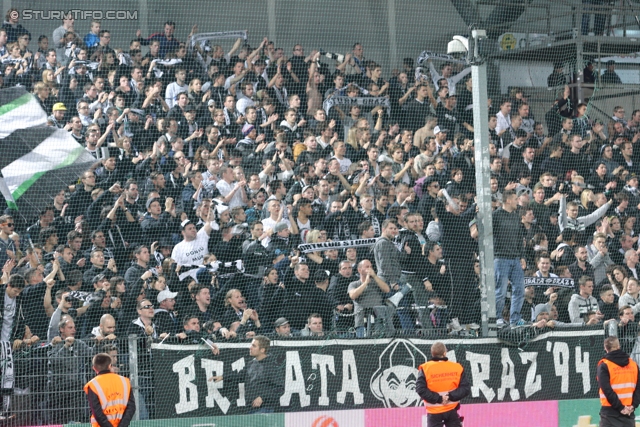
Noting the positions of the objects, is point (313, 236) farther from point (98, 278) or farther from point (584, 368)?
point (584, 368)

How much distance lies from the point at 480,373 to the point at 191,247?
135 inches

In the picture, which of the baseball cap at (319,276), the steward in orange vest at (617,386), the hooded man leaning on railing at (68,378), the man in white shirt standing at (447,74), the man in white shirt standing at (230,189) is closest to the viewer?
the steward in orange vest at (617,386)

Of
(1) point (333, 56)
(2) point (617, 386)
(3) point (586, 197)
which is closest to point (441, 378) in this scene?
(2) point (617, 386)

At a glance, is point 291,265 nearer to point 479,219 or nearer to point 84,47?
point 479,219

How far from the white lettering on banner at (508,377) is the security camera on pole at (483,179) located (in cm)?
28

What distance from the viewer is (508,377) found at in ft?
35.0

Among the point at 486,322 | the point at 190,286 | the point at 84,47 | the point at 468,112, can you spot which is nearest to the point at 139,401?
the point at 190,286

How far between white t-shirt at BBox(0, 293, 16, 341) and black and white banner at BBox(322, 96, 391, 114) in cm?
566

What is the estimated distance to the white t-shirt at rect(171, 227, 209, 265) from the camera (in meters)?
11.3

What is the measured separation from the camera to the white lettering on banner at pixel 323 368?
32.7 ft

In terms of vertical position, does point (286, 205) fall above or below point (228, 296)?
above

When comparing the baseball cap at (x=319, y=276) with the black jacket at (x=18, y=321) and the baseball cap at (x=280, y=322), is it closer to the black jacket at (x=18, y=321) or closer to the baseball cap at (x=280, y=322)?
the baseball cap at (x=280, y=322)

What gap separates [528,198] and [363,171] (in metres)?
2.13

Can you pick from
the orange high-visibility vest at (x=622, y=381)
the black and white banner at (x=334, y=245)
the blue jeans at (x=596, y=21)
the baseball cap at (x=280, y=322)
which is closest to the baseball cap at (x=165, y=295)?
the baseball cap at (x=280, y=322)
